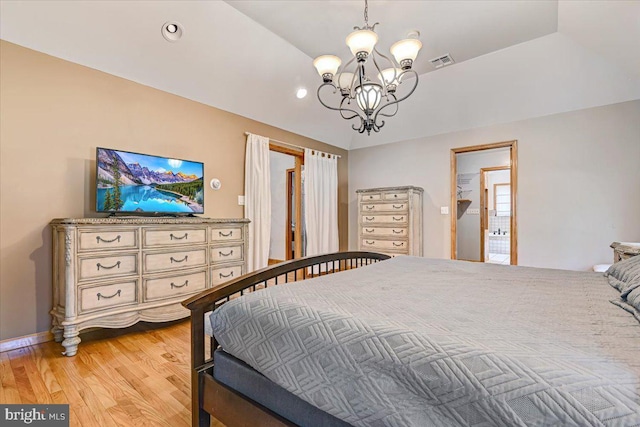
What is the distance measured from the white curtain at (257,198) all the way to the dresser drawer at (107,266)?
1.64 metres

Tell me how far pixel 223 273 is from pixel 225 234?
0.42m

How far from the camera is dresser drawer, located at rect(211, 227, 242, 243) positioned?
3.13 metres

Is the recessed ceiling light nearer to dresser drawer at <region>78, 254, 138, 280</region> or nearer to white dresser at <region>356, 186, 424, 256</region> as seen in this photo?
dresser drawer at <region>78, 254, 138, 280</region>

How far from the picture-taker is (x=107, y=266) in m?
2.42

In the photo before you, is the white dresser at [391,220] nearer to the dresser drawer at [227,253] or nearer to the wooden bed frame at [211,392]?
the dresser drawer at [227,253]

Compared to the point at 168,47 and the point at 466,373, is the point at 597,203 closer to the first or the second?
the point at 466,373

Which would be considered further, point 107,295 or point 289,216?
point 289,216

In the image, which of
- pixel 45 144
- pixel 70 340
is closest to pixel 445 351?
pixel 70 340

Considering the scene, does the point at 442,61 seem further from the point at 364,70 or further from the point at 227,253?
the point at 227,253

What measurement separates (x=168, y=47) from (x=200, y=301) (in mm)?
2821

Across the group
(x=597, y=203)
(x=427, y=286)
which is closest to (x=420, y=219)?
(x=597, y=203)

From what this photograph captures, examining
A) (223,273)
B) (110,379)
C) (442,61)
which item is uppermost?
(442,61)

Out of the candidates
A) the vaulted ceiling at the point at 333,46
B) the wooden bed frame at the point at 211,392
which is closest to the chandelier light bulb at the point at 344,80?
the vaulted ceiling at the point at 333,46

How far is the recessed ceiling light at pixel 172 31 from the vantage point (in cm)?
282
